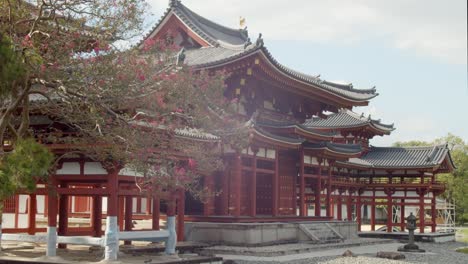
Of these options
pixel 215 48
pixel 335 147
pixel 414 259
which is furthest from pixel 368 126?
pixel 414 259

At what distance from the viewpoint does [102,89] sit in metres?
17.1

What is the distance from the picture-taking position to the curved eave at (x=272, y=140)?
27953 millimetres

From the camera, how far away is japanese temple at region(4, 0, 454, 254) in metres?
24.2

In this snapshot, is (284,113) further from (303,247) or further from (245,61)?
(303,247)

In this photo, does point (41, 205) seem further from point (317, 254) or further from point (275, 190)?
point (317, 254)

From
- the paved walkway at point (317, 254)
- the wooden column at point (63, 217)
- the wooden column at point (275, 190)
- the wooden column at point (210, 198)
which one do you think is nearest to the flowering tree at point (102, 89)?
the wooden column at point (63, 217)

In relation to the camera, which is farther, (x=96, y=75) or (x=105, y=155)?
(x=105, y=155)

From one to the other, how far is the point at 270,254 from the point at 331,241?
687 cm

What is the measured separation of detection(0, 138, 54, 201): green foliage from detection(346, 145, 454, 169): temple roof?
30086 mm

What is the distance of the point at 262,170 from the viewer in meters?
30.2

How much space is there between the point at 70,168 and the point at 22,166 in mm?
6646

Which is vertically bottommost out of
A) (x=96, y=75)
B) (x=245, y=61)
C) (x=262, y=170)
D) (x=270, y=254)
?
(x=270, y=254)

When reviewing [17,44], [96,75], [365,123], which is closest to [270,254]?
[96,75]

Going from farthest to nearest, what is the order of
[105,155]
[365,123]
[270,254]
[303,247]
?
1. [365,123]
2. [303,247]
3. [270,254]
4. [105,155]
